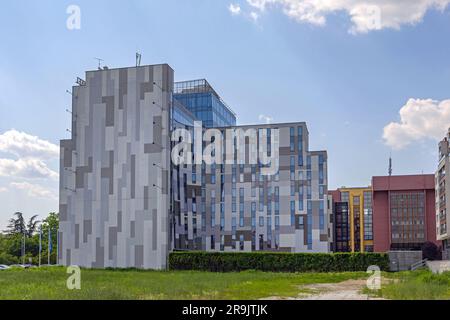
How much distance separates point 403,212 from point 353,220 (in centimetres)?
2052

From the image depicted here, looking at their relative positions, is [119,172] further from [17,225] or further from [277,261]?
[17,225]

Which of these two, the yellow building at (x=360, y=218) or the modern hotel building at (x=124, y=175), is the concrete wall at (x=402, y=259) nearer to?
the modern hotel building at (x=124, y=175)

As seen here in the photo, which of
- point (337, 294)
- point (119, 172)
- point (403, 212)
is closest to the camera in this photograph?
point (337, 294)

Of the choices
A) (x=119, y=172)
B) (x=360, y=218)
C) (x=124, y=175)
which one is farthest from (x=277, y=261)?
(x=360, y=218)

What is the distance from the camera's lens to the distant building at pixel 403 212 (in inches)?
4970

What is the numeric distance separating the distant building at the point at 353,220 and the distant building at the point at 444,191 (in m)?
39.8

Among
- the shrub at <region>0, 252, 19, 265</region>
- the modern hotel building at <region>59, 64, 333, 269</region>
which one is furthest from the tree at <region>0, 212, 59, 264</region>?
the modern hotel building at <region>59, 64, 333, 269</region>

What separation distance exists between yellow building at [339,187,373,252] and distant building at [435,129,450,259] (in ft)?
130

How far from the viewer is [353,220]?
483ft

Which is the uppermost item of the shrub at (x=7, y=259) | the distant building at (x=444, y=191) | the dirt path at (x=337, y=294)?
the distant building at (x=444, y=191)

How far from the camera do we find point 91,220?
2382 inches

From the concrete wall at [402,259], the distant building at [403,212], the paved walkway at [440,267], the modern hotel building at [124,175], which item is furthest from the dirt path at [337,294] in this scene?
the distant building at [403,212]
